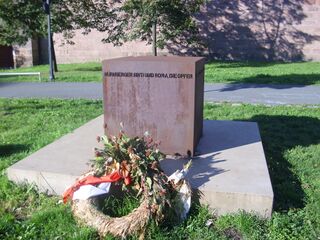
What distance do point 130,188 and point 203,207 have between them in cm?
67

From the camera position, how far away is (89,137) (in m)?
5.63

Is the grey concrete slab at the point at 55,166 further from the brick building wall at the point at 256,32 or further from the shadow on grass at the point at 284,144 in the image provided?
the brick building wall at the point at 256,32

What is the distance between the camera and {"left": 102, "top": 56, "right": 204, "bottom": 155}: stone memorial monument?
4723 mm

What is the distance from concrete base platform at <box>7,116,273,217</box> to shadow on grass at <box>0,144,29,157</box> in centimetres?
64

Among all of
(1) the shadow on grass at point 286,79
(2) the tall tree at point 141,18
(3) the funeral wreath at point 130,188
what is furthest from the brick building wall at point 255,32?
(3) the funeral wreath at point 130,188

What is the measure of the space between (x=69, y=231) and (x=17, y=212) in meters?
0.70

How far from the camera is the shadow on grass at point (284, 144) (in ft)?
13.8

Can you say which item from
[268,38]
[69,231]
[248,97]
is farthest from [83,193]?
[268,38]

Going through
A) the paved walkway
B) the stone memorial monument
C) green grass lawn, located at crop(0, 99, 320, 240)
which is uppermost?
the stone memorial monument

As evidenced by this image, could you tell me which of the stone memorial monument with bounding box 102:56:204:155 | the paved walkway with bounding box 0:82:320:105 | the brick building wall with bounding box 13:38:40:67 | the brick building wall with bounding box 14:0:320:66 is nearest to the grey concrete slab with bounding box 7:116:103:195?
the stone memorial monument with bounding box 102:56:204:155

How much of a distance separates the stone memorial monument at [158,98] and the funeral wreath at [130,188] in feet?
2.99

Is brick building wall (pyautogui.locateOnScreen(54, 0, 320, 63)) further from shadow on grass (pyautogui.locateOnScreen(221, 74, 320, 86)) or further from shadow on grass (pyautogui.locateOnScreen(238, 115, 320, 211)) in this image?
shadow on grass (pyautogui.locateOnScreen(238, 115, 320, 211))

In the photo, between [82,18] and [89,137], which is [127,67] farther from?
[82,18]

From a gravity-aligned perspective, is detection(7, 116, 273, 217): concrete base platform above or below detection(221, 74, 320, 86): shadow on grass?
below
